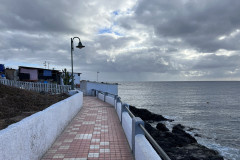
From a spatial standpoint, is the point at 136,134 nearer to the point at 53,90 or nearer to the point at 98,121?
the point at 98,121

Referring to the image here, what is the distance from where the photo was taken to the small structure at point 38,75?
1047 inches

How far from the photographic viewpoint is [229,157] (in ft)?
54.5

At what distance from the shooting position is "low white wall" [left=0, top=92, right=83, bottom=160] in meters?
3.29

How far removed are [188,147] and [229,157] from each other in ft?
13.0

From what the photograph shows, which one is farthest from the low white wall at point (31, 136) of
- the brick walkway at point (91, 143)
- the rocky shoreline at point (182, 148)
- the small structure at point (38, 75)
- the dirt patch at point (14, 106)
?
the small structure at point (38, 75)

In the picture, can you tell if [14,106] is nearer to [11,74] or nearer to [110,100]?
[110,100]

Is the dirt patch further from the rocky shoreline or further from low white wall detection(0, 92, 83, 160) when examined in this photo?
the rocky shoreline

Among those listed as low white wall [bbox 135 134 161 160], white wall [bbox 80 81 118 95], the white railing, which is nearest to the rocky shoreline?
white wall [bbox 80 81 118 95]

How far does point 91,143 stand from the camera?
6.20m

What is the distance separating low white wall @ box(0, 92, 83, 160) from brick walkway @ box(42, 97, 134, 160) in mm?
404

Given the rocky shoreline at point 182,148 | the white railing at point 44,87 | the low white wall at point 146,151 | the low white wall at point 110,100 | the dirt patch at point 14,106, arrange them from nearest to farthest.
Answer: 1. the low white wall at point 146,151
2. the dirt patch at point 14,106
3. the rocky shoreline at point 182,148
4. the low white wall at point 110,100
5. the white railing at point 44,87

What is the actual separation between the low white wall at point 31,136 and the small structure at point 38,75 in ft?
76.0

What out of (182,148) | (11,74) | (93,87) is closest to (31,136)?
(182,148)

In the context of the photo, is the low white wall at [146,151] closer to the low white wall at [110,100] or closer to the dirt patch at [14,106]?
the dirt patch at [14,106]
